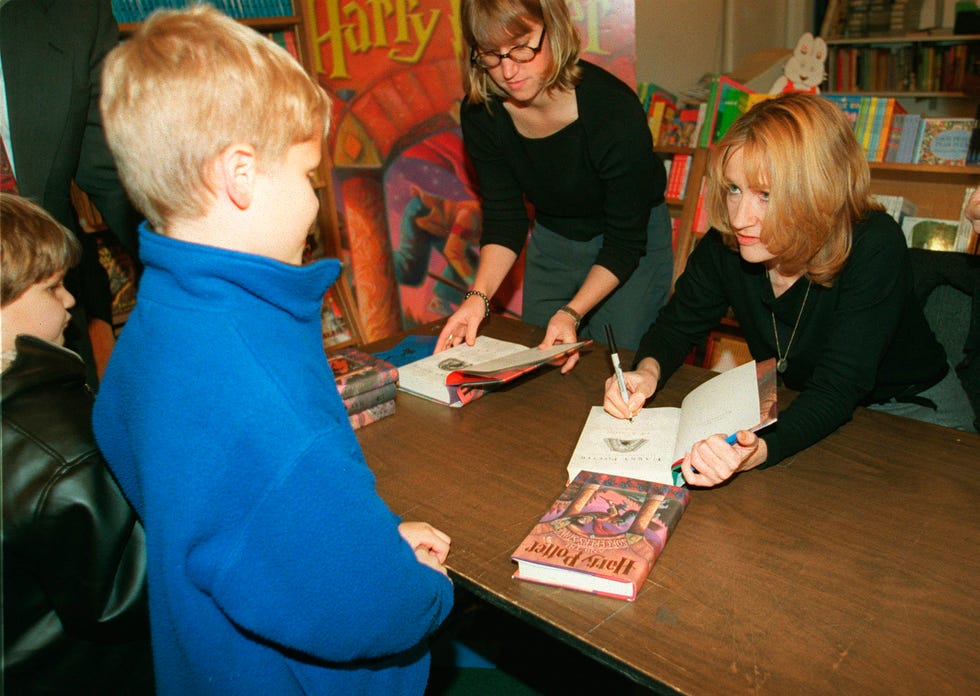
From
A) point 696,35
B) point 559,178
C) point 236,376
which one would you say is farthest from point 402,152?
point 236,376

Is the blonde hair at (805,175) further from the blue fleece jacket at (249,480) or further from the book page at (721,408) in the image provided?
the blue fleece jacket at (249,480)

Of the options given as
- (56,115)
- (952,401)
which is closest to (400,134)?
(56,115)

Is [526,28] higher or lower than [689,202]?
higher

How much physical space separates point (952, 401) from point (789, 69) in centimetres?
201

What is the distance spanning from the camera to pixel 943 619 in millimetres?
956

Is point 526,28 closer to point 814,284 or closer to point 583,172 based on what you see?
point 583,172

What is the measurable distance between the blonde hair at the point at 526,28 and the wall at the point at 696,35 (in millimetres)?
2689

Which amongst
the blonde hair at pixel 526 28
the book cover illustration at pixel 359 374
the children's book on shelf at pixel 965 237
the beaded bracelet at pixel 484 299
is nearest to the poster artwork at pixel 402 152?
the blonde hair at pixel 526 28

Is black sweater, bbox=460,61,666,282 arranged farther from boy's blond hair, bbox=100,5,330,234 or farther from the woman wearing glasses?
boy's blond hair, bbox=100,5,330,234

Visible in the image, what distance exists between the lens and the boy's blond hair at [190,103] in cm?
77

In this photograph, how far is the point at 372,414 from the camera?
1.61 metres

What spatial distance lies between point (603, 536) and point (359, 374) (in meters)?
0.71

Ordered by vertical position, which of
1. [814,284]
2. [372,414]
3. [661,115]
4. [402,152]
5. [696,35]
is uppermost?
[696,35]

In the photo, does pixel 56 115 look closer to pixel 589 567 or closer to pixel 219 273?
pixel 219 273
